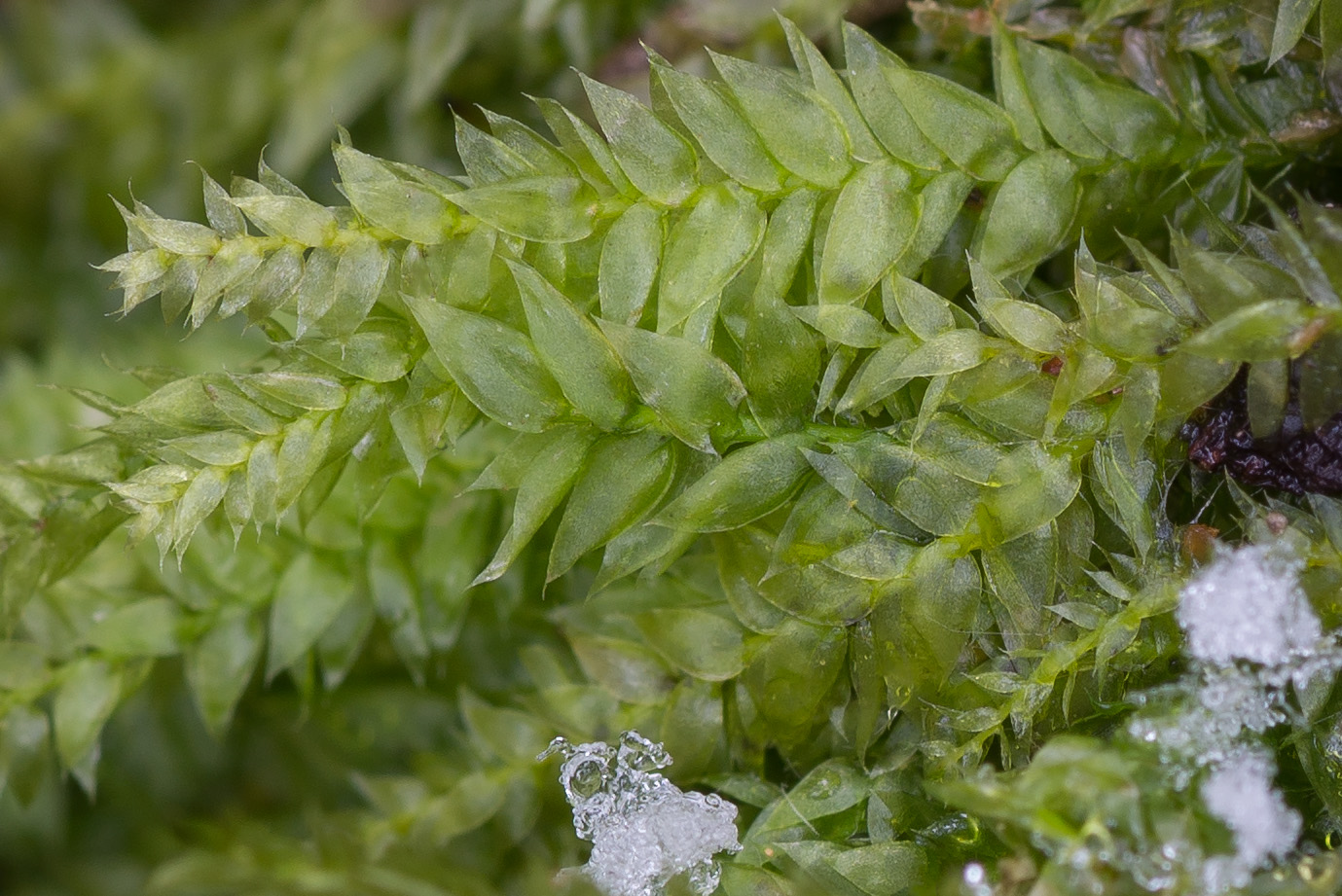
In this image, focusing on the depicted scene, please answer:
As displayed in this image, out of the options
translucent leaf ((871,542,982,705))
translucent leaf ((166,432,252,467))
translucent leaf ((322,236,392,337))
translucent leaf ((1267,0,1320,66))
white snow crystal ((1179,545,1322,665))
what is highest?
translucent leaf ((1267,0,1320,66))

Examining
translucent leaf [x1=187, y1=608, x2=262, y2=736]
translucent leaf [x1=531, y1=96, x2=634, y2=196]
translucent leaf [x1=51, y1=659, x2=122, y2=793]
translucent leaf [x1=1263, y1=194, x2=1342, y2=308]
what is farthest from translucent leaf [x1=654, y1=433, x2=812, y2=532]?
translucent leaf [x1=51, y1=659, x2=122, y2=793]

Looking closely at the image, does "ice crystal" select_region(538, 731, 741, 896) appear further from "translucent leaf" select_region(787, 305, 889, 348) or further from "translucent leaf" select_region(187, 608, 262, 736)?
"translucent leaf" select_region(187, 608, 262, 736)

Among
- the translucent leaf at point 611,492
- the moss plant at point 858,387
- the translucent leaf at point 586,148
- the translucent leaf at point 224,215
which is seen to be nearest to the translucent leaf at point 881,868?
the moss plant at point 858,387

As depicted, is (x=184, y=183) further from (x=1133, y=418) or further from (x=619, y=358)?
(x=1133, y=418)

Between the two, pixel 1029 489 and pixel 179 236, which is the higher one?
pixel 179 236

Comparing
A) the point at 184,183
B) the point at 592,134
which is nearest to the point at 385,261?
the point at 592,134

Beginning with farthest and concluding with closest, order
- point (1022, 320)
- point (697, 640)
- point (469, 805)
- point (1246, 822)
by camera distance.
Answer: point (469, 805) < point (697, 640) < point (1022, 320) < point (1246, 822)

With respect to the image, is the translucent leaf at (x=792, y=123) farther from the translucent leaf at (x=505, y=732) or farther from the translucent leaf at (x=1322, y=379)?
the translucent leaf at (x=505, y=732)

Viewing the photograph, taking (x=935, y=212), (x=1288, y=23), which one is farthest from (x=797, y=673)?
(x=1288, y=23)

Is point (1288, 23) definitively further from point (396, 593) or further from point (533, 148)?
point (396, 593)
